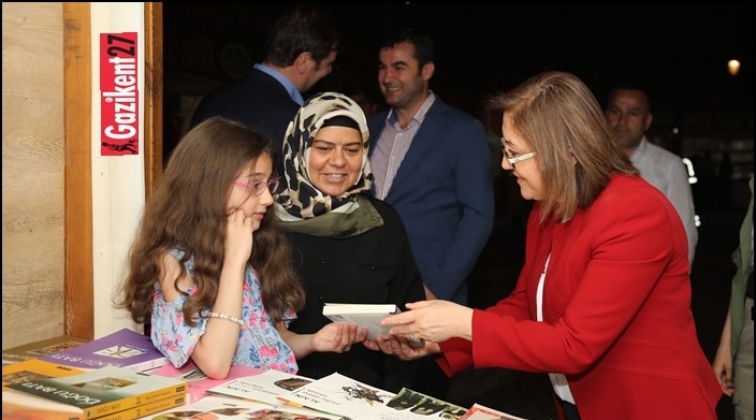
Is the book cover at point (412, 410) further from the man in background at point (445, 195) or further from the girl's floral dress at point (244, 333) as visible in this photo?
the man in background at point (445, 195)

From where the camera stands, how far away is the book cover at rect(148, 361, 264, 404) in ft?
6.87

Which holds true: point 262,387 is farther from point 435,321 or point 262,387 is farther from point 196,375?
point 435,321

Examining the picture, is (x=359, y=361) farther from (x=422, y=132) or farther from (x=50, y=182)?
(x=422, y=132)

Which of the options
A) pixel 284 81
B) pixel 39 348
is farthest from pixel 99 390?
pixel 284 81

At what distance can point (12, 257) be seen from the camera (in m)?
2.26

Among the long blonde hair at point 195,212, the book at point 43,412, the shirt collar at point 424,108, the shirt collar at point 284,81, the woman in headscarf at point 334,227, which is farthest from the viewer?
the shirt collar at point 424,108

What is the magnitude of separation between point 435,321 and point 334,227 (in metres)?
0.67

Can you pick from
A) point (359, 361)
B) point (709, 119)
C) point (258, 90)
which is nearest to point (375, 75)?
point (258, 90)

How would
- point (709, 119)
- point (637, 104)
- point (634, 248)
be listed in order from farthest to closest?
point (709, 119), point (637, 104), point (634, 248)

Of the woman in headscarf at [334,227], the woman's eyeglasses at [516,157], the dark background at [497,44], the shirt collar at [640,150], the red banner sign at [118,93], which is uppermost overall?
the dark background at [497,44]

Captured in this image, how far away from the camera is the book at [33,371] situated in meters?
1.92

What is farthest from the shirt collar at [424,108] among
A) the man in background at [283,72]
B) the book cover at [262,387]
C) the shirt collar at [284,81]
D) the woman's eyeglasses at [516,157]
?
the book cover at [262,387]

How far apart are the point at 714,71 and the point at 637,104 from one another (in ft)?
60.3

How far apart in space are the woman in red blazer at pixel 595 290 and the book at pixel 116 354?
686mm
